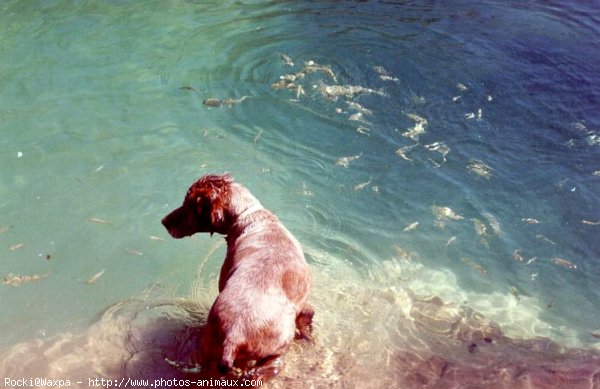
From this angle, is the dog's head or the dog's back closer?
the dog's back

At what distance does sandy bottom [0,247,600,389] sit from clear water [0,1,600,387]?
0.03 meters

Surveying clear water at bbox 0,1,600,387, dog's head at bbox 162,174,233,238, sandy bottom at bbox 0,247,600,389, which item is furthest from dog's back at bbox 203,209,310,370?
clear water at bbox 0,1,600,387

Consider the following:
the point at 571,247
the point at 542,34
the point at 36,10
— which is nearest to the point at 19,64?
the point at 36,10

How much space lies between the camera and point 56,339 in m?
5.65

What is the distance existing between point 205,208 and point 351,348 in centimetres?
194

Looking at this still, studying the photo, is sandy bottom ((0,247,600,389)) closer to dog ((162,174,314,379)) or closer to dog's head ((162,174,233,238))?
dog ((162,174,314,379))

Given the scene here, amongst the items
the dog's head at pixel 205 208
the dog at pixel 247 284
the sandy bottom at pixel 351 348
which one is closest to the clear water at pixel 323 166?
the sandy bottom at pixel 351 348

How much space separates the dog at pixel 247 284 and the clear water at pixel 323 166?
784mm

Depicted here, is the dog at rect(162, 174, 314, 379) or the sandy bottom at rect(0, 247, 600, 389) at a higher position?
the dog at rect(162, 174, 314, 379)

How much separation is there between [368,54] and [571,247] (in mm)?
5475

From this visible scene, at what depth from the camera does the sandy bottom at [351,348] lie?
534 centimetres

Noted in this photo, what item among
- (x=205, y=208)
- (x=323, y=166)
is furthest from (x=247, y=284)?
(x=323, y=166)

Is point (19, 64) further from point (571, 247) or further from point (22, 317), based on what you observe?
point (571, 247)

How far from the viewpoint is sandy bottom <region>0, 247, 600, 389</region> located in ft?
17.5
